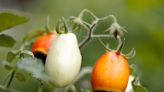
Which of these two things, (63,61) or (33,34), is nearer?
(63,61)

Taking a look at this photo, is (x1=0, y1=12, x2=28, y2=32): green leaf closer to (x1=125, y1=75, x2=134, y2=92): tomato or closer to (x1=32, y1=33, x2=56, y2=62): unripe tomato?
(x1=32, y1=33, x2=56, y2=62): unripe tomato

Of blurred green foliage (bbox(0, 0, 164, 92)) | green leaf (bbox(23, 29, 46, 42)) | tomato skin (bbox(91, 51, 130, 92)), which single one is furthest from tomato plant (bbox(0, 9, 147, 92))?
blurred green foliage (bbox(0, 0, 164, 92))

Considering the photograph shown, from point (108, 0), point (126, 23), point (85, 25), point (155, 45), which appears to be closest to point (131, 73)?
point (85, 25)

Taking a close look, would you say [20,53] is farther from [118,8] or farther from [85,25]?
[118,8]

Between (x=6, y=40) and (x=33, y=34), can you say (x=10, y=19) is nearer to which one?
(x=6, y=40)

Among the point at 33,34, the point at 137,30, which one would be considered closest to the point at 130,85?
the point at 33,34

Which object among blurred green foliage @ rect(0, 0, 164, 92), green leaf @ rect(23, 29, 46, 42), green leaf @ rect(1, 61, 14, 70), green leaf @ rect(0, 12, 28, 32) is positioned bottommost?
blurred green foliage @ rect(0, 0, 164, 92)
